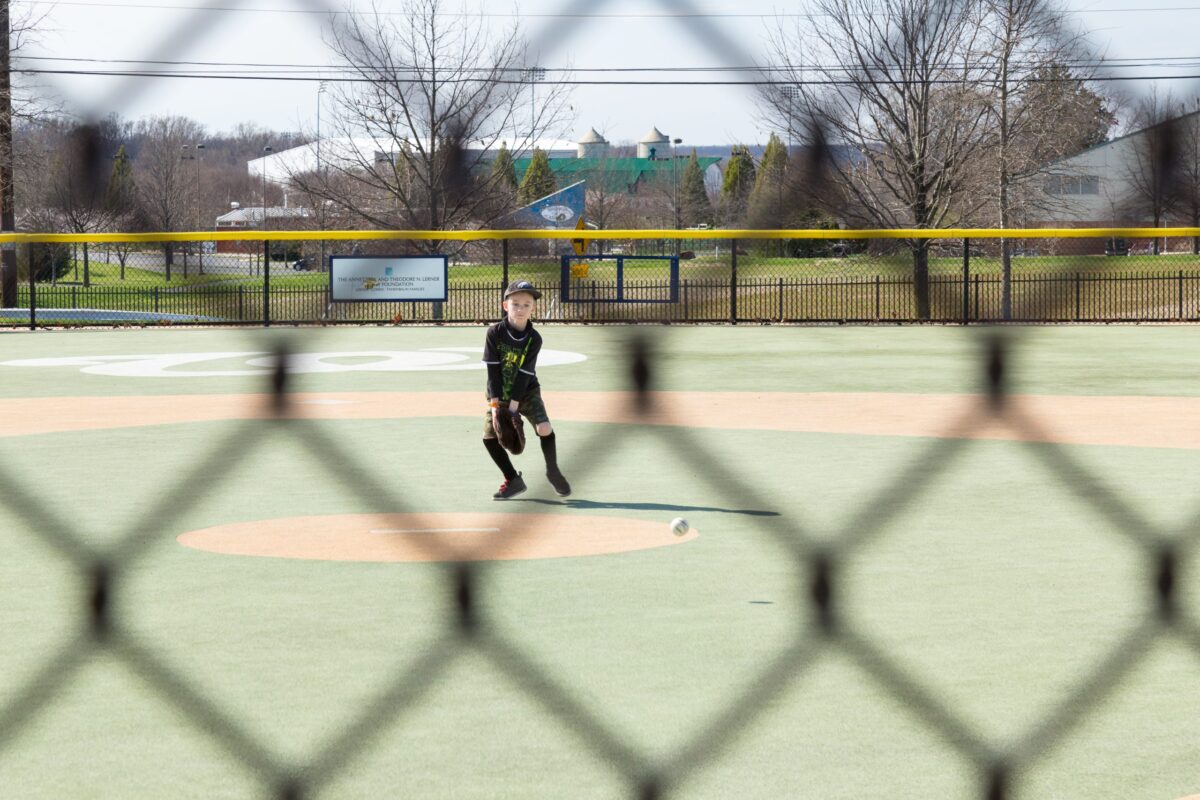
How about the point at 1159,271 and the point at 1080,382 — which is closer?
the point at 1159,271

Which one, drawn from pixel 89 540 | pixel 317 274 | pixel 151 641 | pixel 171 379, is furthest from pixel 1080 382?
pixel 317 274

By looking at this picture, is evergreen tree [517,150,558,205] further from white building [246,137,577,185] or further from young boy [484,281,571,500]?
young boy [484,281,571,500]

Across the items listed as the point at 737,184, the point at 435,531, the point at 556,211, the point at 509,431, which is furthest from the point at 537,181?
the point at 509,431

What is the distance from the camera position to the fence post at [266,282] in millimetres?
1543

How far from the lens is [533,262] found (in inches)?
52.1

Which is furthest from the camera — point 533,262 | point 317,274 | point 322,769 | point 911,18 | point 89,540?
point 89,540

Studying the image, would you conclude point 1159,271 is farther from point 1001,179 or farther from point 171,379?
point 171,379

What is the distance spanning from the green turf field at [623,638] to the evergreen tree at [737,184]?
0.89ft

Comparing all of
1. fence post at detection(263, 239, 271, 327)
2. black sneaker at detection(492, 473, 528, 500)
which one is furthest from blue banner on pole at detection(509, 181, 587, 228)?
black sneaker at detection(492, 473, 528, 500)

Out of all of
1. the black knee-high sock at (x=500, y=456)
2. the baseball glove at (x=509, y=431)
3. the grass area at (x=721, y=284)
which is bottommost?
the black knee-high sock at (x=500, y=456)

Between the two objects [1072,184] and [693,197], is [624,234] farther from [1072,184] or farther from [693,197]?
[1072,184]

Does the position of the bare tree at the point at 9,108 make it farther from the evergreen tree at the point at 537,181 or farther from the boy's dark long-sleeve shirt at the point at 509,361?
the boy's dark long-sleeve shirt at the point at 509,361

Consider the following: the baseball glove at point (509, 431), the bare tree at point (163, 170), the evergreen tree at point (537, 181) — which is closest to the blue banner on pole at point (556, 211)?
the evergreen tree at point (537, 181)

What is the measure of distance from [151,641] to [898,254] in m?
3.71
